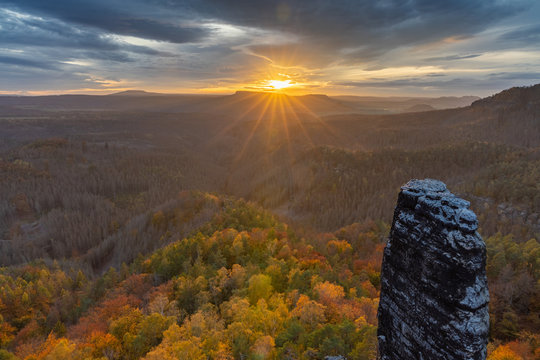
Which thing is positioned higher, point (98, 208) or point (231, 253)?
point (231, 253)

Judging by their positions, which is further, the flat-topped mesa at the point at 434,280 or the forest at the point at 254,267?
the forest at the point at 254,267

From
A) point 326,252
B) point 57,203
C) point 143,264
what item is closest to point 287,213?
point 326,252

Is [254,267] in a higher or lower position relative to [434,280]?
lower

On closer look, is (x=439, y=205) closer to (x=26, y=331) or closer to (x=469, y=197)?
(x=26, y=331)

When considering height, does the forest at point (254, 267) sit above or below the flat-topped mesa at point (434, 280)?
below

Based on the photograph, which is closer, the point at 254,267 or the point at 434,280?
the point at 434,280

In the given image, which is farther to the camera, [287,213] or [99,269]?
[287,213]

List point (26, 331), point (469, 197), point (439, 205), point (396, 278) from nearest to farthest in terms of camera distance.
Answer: point (439, 205) → point (396, 278) → point (26, 331) → point (469, 197)

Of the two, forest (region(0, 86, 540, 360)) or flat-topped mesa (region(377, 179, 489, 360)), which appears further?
forest (region(0, 86, 540, 360))
